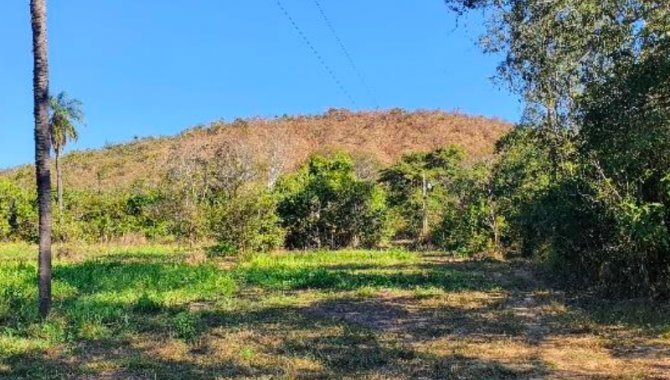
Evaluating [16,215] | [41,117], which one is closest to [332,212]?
[16,215]

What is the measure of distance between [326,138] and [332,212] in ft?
148

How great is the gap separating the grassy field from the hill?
150 feet

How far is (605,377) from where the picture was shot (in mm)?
6164

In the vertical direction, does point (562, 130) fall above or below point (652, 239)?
above

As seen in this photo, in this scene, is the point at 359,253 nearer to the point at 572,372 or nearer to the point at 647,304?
the point at 647,304

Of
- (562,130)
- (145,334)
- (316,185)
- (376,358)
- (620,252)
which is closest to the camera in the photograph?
(376,358)

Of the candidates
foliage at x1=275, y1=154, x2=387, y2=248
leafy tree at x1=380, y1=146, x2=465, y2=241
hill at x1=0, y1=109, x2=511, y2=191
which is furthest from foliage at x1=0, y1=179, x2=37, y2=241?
hill at x1=0, y1=109, x2=511, y2=191

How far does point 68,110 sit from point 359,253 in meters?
22.2

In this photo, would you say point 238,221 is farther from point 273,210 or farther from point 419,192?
point 419,192

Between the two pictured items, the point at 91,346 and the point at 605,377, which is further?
the point at 91,346

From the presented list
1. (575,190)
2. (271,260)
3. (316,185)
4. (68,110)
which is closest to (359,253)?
(271,260)

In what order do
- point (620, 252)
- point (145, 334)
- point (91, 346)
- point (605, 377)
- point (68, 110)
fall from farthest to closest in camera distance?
1. point (68, 110)
2. point (620, 252)
3. point (145, 334)
4. point (91, 346)
5. point (605, 377)

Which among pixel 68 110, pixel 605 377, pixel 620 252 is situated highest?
pixel 68 110

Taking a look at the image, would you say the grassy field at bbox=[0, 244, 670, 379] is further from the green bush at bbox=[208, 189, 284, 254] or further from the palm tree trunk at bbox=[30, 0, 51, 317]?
the green bush at bbox=[208, 189, 284, 254]
